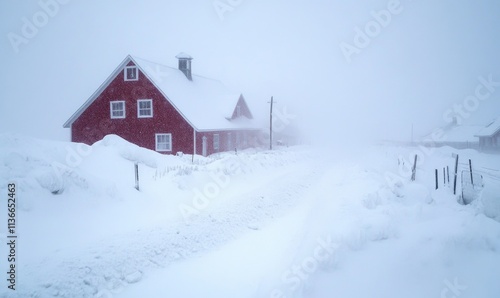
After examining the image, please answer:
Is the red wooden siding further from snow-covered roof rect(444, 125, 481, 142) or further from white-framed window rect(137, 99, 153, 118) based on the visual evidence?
snow-covered roof rect(444, 125, 481, 142)

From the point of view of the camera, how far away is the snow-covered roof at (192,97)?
92.4ft

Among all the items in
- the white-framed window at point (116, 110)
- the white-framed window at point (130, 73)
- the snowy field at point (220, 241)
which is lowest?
the snowy field at point (220, 241)

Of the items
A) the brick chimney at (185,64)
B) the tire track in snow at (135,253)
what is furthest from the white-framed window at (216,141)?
the tire track in snow at (135,253)

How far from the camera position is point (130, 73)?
2853 cm

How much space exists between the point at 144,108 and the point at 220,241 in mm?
A: 22913

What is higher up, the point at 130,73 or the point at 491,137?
the point at 130,73

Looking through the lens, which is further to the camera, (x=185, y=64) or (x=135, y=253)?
(x=185, y=64)

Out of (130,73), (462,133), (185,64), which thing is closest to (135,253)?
(130,73)

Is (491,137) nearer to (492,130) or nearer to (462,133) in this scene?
(492,130)

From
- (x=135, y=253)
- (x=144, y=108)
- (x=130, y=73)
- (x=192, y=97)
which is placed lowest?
(x=135, y=253)

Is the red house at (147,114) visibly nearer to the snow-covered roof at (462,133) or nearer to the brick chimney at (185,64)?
the brick chimney at (185,64)

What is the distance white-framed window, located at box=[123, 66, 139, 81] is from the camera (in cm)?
2838

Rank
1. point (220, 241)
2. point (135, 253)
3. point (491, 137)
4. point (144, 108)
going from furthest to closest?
1. point (491, 137)
2. point (144, 108)
3. point (220, 241)
4. point (135, 253)

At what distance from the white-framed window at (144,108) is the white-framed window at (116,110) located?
1585 mm
